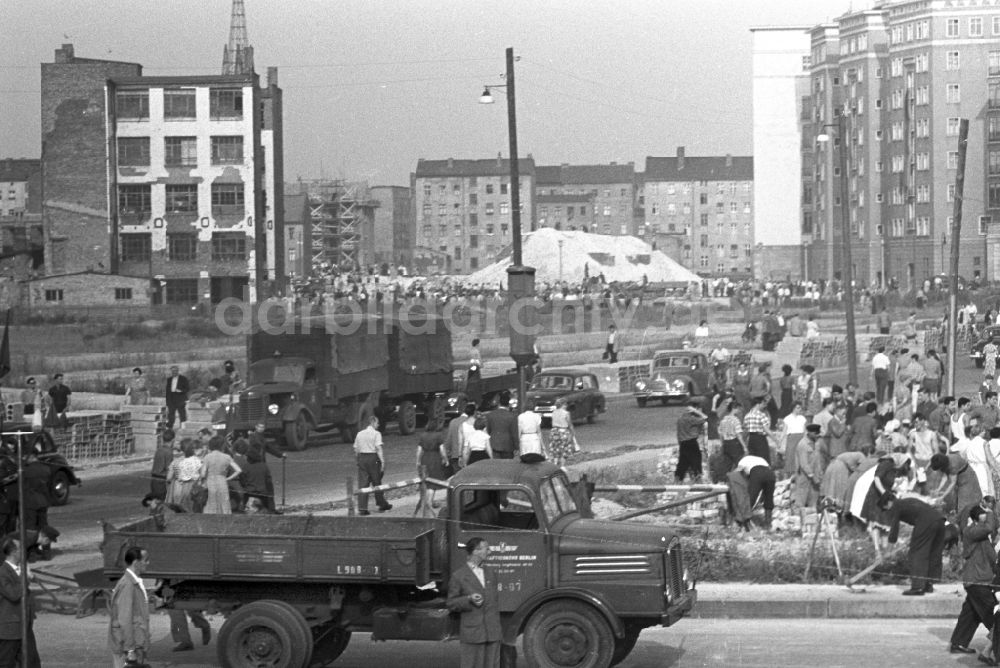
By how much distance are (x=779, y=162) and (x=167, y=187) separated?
6969 centimetres

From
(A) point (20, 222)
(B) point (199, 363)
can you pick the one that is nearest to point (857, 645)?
(B) point (199, 363)

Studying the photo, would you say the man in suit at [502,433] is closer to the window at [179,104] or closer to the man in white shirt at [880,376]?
the man in white shirt at [880,376]

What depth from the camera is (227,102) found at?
83500 mm

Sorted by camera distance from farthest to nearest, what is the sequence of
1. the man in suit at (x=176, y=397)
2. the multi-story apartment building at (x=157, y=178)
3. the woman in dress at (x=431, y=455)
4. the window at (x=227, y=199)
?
1. the window at (x=227, y=199)
2. the multi-story apartment building at (x=157, y=178)
3. the man in suit at (x=176, y=397)
4. the woman in dress at (x=431, y=455)

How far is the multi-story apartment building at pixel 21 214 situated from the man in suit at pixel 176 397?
49723mm

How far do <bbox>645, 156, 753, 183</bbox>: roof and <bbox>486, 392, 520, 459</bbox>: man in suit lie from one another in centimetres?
16340

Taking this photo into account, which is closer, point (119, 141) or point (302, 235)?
point (119, 141)

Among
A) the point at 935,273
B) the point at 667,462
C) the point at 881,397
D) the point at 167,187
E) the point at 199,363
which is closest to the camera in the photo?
the point at 667,462

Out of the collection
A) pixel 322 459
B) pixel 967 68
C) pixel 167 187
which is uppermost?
pixel 967 68

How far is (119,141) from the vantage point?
83.9 meters

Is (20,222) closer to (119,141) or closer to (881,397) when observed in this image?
(119,141)

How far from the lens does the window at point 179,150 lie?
8319 centimetres

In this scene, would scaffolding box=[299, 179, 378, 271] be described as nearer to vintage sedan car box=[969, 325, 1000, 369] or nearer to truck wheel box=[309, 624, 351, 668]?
vintage sedan car box=[969, 325, 1000, 369]

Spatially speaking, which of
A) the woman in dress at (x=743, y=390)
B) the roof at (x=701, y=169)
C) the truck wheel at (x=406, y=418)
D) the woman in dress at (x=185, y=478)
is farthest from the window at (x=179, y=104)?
the roof at (x=701, y=169)
